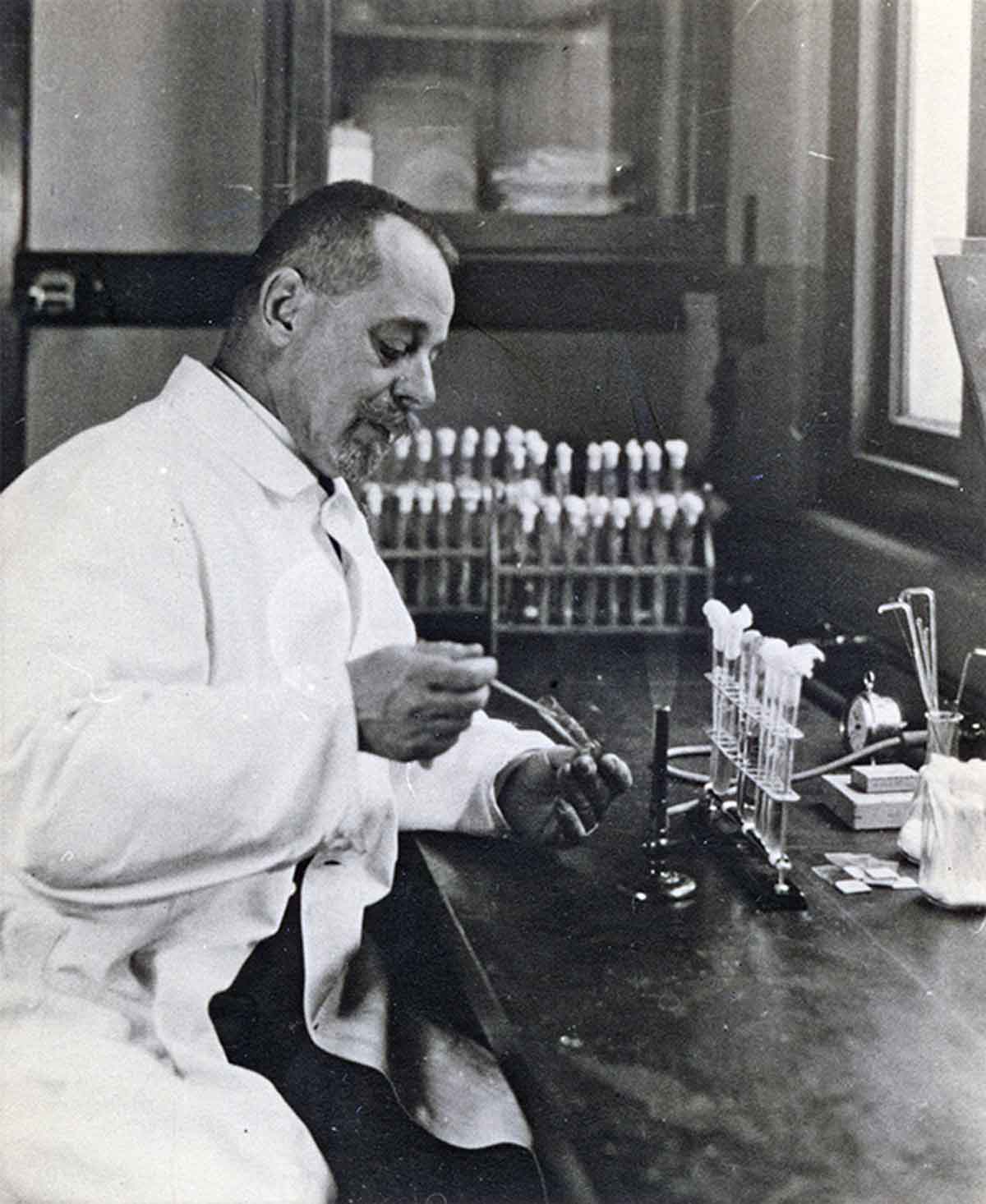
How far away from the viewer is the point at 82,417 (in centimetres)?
222

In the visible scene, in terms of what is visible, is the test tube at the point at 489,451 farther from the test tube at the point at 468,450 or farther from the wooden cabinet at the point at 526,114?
the wooden cabinet at the point at 526,114

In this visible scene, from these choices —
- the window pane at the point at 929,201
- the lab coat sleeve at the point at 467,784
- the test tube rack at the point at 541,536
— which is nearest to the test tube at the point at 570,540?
the test tube rack at the point at 541,536

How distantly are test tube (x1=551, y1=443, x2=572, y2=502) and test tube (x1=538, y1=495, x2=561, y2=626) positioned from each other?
2 cm

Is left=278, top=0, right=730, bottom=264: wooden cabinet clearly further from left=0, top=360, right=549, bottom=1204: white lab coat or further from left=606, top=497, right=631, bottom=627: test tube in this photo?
left=0, top=360, right=549, bottom=1204: white lab coat

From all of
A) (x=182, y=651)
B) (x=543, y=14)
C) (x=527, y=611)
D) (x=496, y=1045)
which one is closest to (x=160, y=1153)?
(x=496, y=1045)

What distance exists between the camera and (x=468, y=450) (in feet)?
8.21

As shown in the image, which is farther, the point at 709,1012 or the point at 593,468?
the point at 593,468

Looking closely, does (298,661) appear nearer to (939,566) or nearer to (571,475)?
(939,566)

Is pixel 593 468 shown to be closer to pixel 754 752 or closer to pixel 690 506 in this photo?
pixel 690 506

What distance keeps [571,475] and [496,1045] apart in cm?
164

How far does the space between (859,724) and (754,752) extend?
33 centimetres

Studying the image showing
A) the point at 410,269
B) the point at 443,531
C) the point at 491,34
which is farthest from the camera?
the point at 443,531

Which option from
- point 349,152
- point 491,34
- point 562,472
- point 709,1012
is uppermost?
point 491,34

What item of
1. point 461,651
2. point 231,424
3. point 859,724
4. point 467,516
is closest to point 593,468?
point 467,516
